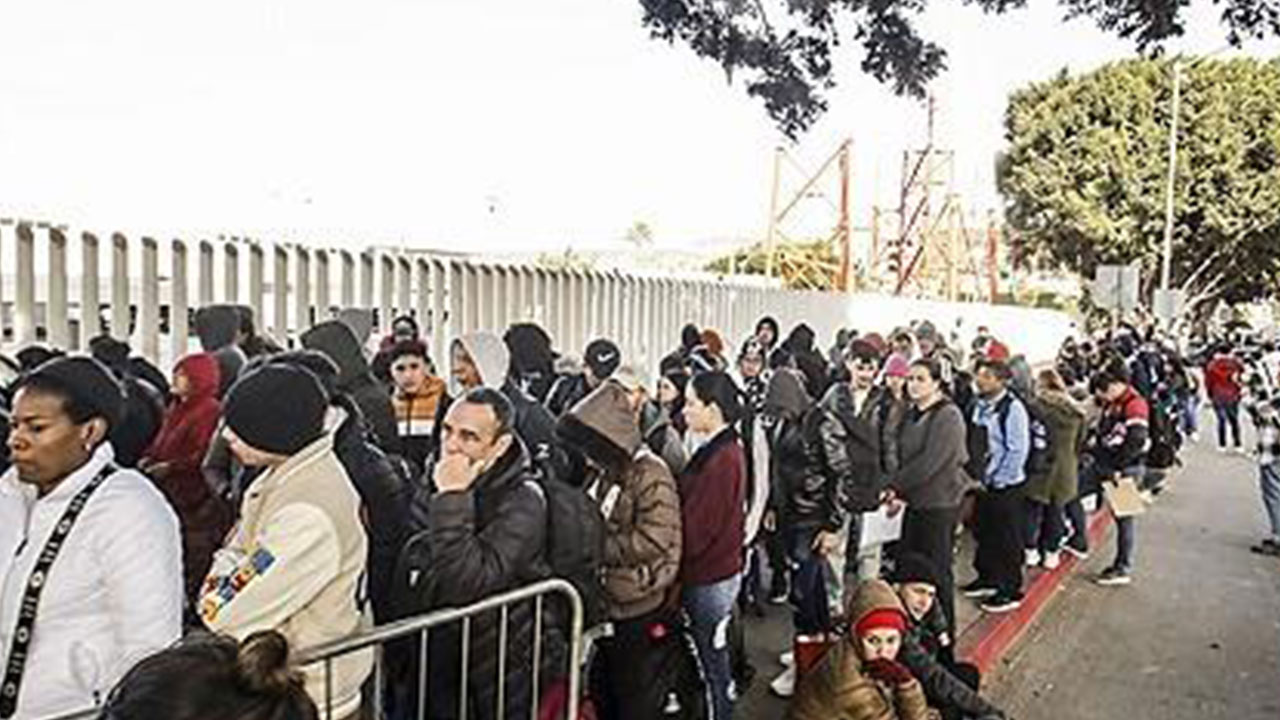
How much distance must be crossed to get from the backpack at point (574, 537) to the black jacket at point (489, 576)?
68mm

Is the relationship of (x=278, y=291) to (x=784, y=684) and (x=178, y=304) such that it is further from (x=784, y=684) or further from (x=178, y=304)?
(x=784, y=684)

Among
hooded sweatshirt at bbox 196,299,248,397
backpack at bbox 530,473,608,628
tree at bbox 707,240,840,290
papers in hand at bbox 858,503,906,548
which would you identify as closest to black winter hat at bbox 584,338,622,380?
papers in hand at bbox 858,503,906,548

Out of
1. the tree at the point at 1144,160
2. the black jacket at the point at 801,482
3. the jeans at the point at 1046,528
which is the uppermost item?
the tree at the point at 1144,160

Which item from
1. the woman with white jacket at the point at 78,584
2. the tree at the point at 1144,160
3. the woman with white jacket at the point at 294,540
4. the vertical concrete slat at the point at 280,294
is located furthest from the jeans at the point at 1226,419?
the woman with white jacket at the point at 78,584

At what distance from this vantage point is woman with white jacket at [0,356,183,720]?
3131mm

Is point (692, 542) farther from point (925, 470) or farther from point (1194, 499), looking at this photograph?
point (1194, 499)

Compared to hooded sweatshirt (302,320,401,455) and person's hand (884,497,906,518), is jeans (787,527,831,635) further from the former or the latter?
hooded sweatshirt (302,320,401,455)

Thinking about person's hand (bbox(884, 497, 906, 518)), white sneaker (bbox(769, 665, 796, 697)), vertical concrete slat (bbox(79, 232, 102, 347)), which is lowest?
white sneaker (bbox(769, 665, 796, 697))

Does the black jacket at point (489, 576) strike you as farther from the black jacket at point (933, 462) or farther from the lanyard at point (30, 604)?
the black jacket at point (933, 462)

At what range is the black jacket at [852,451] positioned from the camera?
7188mm

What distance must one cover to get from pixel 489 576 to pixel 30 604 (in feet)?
4.41

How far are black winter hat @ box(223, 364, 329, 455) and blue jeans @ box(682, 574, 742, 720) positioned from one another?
2440mm

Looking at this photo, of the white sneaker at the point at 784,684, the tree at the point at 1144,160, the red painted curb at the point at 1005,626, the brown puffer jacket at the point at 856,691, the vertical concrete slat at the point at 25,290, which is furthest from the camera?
the tree at the point at 1144,160

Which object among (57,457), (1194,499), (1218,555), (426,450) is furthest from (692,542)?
(1194,499)
